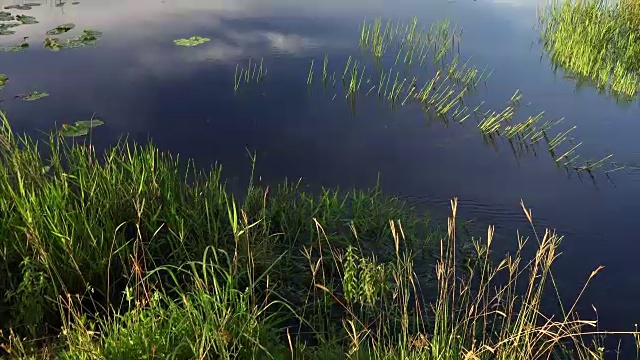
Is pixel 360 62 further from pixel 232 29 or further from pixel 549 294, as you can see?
pixel 549 294

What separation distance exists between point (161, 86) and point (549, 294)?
5870mm

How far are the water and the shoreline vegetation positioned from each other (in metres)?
0.79

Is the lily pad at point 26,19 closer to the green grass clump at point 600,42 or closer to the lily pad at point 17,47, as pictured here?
the lily pad at point 17,47

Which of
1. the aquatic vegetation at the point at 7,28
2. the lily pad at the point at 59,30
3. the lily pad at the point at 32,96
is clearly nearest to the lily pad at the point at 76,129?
the lily pad at the point at 32,96

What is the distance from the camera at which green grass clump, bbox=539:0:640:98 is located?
25.1ft

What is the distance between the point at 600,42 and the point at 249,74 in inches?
239

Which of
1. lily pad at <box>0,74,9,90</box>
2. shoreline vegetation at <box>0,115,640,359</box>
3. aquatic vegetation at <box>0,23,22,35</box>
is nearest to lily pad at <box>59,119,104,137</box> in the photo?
lily pad at <box>0,74,9,90</box>

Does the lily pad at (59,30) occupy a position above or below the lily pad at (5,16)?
below

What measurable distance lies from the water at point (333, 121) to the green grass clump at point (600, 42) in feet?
1.24

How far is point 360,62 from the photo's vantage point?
26.8 feet

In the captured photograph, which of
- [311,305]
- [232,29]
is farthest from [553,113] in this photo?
[232,29]

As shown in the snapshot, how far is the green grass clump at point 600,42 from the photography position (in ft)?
25.1

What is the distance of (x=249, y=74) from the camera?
768 centimetres

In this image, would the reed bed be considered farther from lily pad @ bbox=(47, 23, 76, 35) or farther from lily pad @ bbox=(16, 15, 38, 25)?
lily pad @ bbox=(16, 15, 38, 25)
